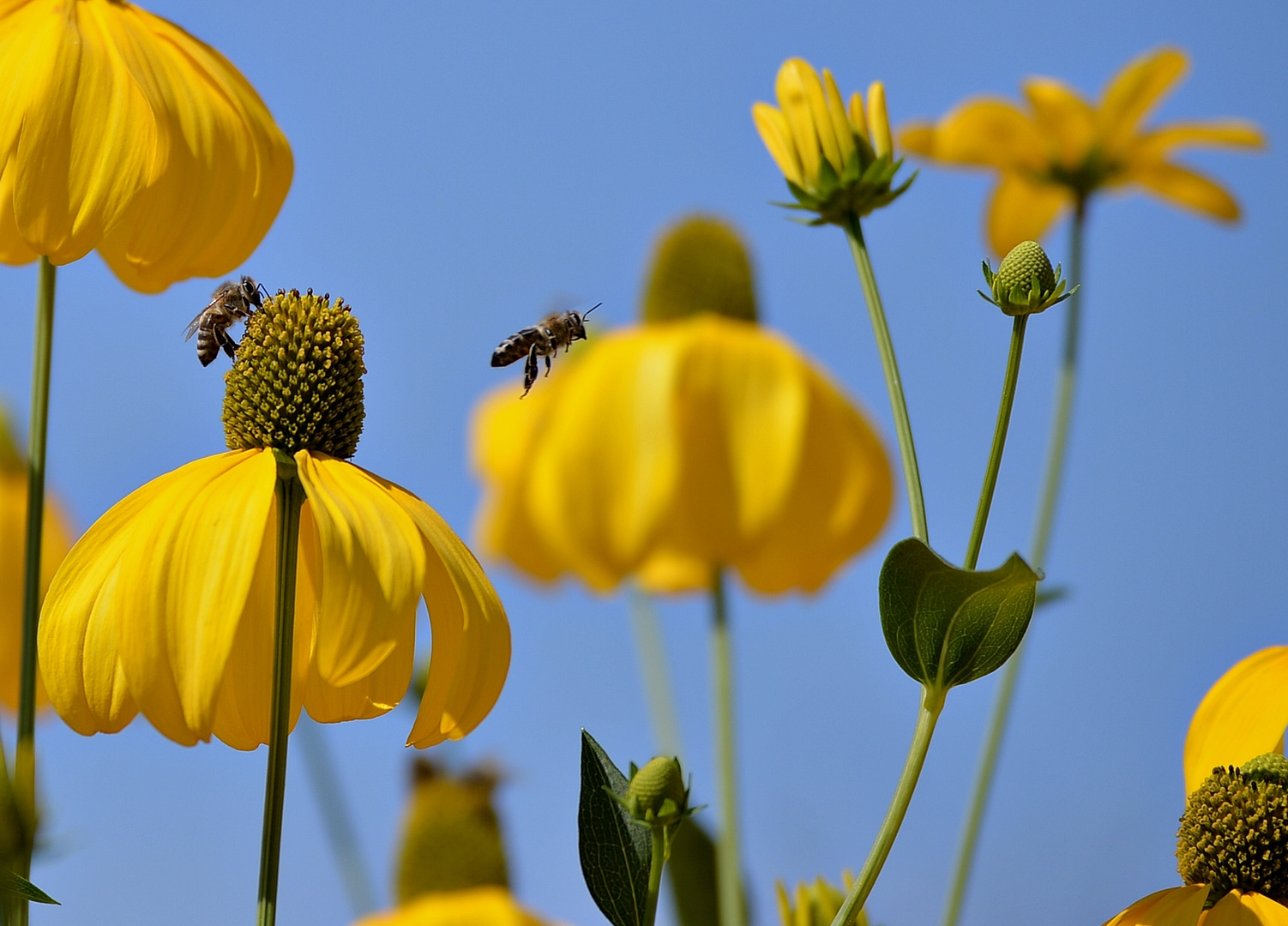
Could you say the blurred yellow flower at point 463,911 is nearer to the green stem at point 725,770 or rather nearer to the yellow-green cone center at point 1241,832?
the green stem at point 725,770

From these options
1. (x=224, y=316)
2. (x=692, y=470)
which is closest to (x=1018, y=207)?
(x=692, y=470)

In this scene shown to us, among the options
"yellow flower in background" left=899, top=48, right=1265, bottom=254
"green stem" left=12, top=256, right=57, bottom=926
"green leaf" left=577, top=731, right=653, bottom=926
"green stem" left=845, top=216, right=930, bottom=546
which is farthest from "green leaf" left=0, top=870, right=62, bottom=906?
"yellow flower in background" left=899, top=48, right=1265, bottom=254

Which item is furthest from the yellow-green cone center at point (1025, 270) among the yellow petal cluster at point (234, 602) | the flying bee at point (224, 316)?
the flying bee at point (224, 316)

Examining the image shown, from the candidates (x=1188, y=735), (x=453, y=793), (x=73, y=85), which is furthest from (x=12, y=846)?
(x=453, y=793)

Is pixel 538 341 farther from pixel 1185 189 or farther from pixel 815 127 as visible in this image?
pixel 1185 189

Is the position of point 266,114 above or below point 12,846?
above

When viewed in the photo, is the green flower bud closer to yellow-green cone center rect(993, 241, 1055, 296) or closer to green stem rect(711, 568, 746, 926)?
yellow-green cone center rect(993, 241, 1055, 296)

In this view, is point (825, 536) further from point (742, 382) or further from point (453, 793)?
point (453, 793)
